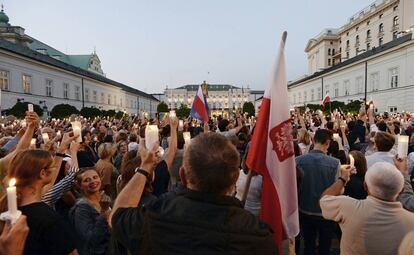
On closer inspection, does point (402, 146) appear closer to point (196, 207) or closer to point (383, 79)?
point (196, 207)

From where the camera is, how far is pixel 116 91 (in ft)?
224

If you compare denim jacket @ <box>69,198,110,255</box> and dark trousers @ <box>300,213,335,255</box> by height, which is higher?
denim jacket @ <box>69,198,110,255</box>

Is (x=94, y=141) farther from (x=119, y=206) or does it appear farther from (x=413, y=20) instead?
(x=413, y=20)

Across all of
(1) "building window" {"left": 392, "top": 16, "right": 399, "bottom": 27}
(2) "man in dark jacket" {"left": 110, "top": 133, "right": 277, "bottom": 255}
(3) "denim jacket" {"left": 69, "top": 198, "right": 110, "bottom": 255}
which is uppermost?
(1) "building window" {"left": 392, "top": 16, "right": 399, "bottom": 27}

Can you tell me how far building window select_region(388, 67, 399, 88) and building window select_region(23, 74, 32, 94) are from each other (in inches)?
1511

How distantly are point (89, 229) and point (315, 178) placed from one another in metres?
3.03

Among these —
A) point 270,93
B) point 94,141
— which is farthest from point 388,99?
point 270,93

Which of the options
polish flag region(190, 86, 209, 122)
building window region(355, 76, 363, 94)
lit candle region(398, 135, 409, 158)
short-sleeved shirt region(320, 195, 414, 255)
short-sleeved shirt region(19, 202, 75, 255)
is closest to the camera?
short-sleeved shirt region(19, 202, 75, 255)

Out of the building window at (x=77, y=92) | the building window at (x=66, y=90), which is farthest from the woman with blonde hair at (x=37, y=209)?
the building window at (x=77, y=92)

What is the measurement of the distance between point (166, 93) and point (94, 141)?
134m

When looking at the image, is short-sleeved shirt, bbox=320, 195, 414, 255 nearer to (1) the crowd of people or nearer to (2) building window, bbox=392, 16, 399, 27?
(1) the crowd of people

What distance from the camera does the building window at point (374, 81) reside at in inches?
1521

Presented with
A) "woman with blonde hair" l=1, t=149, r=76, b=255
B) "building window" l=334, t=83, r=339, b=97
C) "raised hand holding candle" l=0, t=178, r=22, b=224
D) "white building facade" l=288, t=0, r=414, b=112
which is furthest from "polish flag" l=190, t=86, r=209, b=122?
"building window" l=334, t=83, r=339, b=97

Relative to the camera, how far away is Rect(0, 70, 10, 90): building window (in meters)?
31.2
